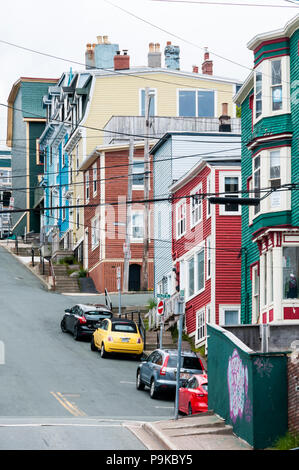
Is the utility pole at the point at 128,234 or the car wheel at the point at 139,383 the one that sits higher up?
the utility pole at the point at 128,234

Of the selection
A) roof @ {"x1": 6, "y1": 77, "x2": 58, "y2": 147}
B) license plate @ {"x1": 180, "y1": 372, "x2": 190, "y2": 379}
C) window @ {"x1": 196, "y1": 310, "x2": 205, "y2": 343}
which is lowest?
license plate @ {"x1": 180, "y1": 372, "x2": 190, "y2": 379}

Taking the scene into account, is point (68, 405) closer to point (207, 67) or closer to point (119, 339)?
point (119, 339)

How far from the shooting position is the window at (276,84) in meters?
34.4

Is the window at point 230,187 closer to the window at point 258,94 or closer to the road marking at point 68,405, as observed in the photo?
the window at point 258,94

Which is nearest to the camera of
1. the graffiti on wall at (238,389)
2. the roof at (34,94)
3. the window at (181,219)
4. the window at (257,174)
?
the graffiti on wall at (238,389)

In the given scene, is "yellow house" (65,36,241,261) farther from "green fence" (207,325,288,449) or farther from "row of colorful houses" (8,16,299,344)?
"green fence" (207,325,288,449)

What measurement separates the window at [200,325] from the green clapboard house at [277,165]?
7220 millimetres

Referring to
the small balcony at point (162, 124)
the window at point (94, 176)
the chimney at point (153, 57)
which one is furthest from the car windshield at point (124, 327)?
the chimney at point (153, 57)

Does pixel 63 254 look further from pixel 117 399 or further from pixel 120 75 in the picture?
pixel 117 399

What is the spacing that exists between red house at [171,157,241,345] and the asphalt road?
4.84m

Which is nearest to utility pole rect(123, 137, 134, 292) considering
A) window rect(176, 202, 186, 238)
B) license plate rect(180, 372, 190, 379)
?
window rect(176, 202, 186, 238)

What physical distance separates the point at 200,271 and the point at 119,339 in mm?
6399

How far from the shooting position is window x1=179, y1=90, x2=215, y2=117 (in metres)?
64.0

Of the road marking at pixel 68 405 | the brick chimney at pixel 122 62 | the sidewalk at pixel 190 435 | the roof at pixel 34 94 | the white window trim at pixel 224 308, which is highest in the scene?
the roof at pixel 34 94
